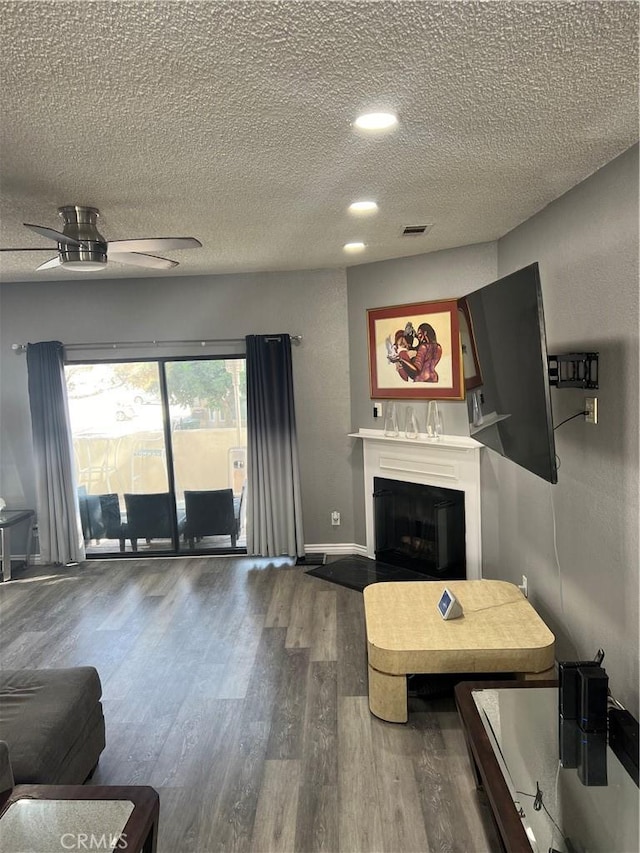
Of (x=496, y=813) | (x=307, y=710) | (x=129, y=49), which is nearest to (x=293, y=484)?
(x=307, y=710)

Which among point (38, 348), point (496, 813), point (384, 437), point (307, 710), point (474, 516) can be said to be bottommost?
point (307, 710)

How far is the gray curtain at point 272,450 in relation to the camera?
4.99 m

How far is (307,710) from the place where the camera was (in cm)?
291

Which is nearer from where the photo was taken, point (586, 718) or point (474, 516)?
point (586, 718)

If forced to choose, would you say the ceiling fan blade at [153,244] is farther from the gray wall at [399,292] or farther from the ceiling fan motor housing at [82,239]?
the gray wall at [399,292]

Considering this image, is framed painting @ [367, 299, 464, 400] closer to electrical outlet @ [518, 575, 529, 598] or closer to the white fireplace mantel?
the white fireplace mantel

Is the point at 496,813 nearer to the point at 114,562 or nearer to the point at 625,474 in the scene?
the point at 625,474

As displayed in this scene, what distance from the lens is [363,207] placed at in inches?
114

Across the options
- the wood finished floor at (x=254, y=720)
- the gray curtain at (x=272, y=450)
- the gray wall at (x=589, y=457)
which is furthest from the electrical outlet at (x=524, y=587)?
the gray curtain at (x=272, y=450)

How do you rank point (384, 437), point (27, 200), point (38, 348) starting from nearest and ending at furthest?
point (27, 200) → point (384, 437) → point (38, 348)

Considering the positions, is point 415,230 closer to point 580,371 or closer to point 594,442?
point 580,371

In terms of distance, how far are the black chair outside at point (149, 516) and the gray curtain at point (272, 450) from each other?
83 centimetres

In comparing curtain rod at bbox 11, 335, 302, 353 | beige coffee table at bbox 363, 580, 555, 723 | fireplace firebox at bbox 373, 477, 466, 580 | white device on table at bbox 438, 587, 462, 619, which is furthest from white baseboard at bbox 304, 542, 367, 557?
white device on table at bbox 438, 587, 462, 619

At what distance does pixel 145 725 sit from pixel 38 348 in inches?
139
